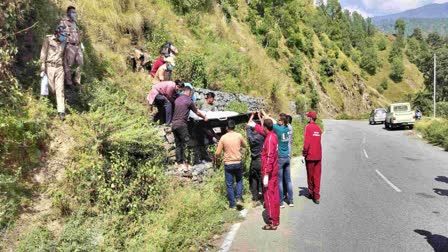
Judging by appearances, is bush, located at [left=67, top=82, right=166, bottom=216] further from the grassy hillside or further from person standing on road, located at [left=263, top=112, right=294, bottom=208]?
person standing on road, located at [left=263, top=112, right=294, bottom=208]

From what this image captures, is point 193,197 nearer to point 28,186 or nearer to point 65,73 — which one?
point 28,186

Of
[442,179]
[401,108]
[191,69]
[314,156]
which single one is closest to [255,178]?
[314,156]

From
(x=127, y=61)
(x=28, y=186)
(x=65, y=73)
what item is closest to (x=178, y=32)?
(x=127, y=61)

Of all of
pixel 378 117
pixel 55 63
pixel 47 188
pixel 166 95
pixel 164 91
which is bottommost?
pixel 378 117

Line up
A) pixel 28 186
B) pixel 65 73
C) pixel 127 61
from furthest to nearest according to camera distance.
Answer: pixel 127 61
pixel 65 73
pixel 28 186

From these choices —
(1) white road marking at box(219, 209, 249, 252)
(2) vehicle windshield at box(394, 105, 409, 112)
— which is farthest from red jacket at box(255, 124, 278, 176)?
(2) vehicle windshield at box(394, 105, 409, 112)

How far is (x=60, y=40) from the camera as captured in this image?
7.84 meters

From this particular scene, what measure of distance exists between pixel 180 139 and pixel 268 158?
2169 mm

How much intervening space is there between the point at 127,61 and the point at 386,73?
455 feet

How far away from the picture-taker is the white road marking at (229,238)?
249 inches

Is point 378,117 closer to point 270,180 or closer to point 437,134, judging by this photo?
point 437,134

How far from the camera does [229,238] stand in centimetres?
681

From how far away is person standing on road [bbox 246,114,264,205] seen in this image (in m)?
8.79

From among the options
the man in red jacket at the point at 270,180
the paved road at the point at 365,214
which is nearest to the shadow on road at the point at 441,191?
the paved road at the point at 365,214
